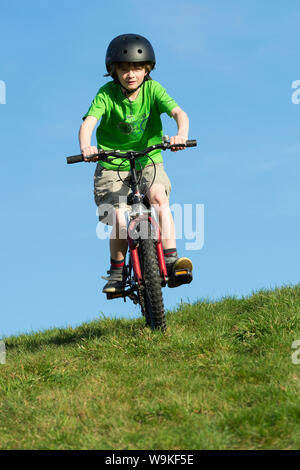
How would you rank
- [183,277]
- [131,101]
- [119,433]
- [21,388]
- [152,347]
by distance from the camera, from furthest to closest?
1. [131,101]
2. [183,277]
3. [152,347]
4. [21,388]
5. [119,433]

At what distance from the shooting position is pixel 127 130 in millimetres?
7848

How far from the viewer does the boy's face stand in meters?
7.60

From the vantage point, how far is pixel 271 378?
5.50 m

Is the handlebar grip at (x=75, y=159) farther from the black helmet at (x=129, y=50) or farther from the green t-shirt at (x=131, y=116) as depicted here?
the black helmet at (x=129, y=50)

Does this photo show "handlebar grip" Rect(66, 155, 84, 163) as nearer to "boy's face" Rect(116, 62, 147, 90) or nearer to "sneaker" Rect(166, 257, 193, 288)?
"boy's face" Rect(116, 62, 147, 90)

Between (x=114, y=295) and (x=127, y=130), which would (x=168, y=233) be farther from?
(x=127, y=130)

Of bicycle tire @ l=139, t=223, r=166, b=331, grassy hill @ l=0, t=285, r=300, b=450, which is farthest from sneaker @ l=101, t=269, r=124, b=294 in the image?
grassy hill @ l=0, t=285, r=300, b=450

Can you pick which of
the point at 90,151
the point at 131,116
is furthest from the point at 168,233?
the point at 131,116

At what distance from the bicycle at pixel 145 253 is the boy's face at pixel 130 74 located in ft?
3.33

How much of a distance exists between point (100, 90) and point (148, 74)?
0.66 meters

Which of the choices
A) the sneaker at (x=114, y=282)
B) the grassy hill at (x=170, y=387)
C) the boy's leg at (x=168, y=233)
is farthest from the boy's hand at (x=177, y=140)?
the grassy hill at (x=170, y=387)

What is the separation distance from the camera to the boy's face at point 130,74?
7.60 m

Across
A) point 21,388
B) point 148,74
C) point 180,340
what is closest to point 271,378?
point 180,340
